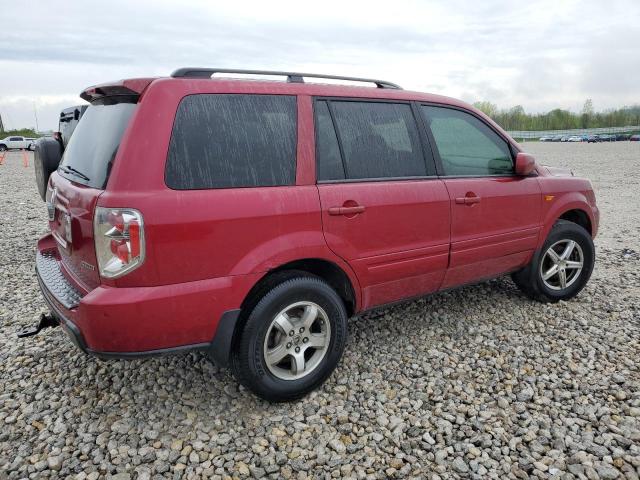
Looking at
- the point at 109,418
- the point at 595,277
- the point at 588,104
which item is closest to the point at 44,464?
the point at 109,418

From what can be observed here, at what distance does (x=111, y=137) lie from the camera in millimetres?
2496

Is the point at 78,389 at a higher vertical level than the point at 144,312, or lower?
lower

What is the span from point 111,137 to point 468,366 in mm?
2624

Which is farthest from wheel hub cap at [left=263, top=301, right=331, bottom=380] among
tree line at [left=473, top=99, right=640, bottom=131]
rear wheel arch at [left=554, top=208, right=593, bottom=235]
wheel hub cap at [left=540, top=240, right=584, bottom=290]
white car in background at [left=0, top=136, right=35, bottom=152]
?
tree line at [left=473, top=99, right=640, bottom=131]

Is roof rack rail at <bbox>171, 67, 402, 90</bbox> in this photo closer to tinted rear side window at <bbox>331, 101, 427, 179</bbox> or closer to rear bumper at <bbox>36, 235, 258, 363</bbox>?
tinted rear side window at <bbox>331, 101, 427, 179</bbox>

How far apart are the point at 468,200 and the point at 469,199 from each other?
0.01 meters

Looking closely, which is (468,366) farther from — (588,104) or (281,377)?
(588,104)

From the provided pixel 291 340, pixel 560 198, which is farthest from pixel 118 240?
pixel 560 198

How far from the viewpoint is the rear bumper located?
2.29m

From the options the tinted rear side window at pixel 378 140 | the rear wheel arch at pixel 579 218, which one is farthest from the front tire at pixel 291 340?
the rear wheel arch at pixel 579 218

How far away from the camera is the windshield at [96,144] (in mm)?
2443

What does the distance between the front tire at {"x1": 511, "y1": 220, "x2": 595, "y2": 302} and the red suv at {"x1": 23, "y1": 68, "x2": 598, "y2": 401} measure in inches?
27.2

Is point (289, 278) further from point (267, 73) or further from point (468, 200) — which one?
point (468, 200)

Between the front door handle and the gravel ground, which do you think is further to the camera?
the front door handle
